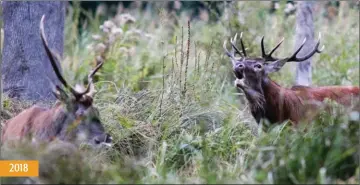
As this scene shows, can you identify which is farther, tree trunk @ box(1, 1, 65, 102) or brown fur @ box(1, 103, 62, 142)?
tree trunk @ box(1, 1, 65, 102)

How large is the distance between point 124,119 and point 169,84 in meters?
0.96

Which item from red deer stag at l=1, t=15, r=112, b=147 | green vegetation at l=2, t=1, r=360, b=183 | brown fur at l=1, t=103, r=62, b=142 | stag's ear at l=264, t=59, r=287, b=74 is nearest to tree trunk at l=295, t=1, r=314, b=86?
green vegetation at l=2, t=1, r=360, b=183

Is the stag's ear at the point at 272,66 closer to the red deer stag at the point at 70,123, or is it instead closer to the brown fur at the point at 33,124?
the red deer stag at the point at 70,123

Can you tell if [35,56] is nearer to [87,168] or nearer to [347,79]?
[87,168]

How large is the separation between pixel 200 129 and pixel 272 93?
121 cm

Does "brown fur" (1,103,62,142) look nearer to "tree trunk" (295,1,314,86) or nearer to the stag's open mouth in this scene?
the stag's open mouth

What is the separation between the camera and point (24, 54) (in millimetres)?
8719

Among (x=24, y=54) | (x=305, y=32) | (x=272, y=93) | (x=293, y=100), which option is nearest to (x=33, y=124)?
(x=24, y=54)

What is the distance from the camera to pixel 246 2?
42.1 ft

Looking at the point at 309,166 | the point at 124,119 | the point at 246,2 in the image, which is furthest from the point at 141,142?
the point at 246,2

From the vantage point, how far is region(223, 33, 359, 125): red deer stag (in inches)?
325

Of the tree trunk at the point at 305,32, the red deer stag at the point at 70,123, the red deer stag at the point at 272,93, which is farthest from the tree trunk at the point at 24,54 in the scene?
the tree trunk at the point at 305,32

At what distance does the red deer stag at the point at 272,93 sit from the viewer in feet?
27.1

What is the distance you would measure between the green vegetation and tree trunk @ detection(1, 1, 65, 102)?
65 centimetres
